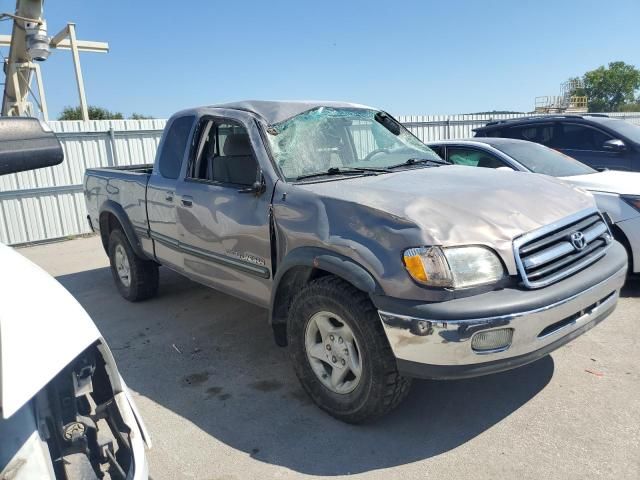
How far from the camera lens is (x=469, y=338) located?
2438 millimetres

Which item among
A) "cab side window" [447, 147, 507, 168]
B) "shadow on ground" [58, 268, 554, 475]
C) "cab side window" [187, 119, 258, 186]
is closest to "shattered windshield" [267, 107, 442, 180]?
"cab side window" [187, 119, 258, 186]

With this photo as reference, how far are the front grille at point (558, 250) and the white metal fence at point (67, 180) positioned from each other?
21.3 feet

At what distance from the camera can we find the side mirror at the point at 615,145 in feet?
22.1

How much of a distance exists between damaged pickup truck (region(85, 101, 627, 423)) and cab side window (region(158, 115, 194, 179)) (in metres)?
0.04

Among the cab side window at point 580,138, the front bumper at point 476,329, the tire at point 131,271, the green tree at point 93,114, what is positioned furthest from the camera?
the green tree at point 93,114

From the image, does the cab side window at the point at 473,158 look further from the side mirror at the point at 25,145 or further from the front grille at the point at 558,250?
the side mirror at the point at 25,145

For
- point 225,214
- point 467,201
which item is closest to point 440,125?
point 225,214

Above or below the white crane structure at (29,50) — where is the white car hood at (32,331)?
below

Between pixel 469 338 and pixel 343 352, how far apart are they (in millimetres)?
801

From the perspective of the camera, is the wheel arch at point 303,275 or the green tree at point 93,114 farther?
the green tree at point 93,114

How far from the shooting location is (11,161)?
1.89m

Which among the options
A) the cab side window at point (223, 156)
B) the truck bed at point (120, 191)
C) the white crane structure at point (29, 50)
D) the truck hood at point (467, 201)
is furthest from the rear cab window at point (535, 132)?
the white crane structure at point (29, 50)

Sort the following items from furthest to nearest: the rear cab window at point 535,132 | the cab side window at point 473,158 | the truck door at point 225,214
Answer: the rear cab window at point 535,132 → the cab side window at point 473,158 → the truck door at point 225,214

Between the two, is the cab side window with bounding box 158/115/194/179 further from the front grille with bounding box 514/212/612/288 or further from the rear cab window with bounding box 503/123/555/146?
the rear cab window with bounding box 503/123/555/146
